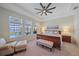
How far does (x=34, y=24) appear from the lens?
2014mm

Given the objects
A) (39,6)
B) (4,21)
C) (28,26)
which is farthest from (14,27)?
(39,6)

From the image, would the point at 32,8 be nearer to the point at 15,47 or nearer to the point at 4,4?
the point at 4,4

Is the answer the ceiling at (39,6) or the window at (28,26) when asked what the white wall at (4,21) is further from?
the window at (28,26)

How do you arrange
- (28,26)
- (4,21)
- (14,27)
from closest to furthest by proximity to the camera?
1. (4,21)
2. (14,27)
3. (28,26)

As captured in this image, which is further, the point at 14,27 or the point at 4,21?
the point at 14,27

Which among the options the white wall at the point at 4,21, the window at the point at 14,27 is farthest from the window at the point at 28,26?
the white wall at the point at 4,21

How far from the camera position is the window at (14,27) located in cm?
→ 168

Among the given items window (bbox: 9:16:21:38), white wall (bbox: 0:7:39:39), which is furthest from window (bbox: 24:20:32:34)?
white wall (bbox: 0:7:39:39)

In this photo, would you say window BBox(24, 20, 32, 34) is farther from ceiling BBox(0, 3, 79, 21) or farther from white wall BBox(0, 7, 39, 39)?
white wall BBox(0, 7, 39, 39)

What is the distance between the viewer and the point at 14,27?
1738mm

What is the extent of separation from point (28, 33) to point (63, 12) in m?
1.31

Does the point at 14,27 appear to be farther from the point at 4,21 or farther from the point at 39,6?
the point at 39,6

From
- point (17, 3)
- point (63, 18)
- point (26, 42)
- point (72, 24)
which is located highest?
point (17, 3)

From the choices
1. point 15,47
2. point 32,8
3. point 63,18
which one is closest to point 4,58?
point 15,47
